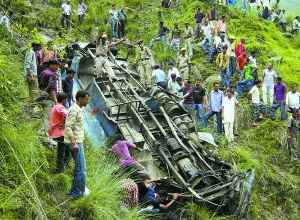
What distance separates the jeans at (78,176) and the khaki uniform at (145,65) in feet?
24.0

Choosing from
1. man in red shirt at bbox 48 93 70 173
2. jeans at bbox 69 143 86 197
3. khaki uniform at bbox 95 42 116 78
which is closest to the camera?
jeans at bbox 69 143 86 197

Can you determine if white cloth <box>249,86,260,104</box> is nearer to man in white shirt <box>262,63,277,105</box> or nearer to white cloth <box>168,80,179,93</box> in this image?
man in white shirt <box>262,63,277,105</box>

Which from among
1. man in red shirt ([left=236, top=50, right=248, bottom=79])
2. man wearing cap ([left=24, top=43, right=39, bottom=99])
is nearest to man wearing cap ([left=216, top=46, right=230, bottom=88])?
man in red shirt ([left=236, top=50, right=248, bottom=79])

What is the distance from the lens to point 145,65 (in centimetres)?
1286

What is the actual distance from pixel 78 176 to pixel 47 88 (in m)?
2.31

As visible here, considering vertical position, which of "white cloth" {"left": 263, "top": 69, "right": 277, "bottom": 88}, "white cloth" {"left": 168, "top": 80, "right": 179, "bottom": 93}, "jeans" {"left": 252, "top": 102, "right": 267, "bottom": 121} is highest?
"white cloth" {"left": 263, "top": 69, "right": 277, "bottom": 88}

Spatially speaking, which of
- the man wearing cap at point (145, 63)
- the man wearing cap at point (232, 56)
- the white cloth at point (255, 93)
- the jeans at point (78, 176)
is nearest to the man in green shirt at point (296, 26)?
the man wearing cap at point (232, 56)

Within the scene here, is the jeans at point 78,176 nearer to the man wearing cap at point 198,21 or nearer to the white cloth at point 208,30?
the white cloth at point 208,30

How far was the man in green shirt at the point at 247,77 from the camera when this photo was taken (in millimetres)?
12789

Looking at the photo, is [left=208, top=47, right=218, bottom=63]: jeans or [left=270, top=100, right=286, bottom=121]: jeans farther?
[left=208, top=47, right=218, bottom=63]: jeans

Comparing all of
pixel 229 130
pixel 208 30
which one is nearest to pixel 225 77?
pixel 229 130

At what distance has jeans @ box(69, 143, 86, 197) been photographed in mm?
5656

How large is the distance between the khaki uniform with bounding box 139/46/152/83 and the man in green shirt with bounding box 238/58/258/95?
10.5ft

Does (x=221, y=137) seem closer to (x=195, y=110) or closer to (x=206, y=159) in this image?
(x=195, y=110)
